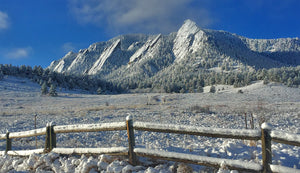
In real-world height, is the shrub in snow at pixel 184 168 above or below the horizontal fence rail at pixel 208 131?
below

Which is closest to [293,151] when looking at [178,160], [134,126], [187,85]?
[178,160]

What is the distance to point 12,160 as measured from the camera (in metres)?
6.82

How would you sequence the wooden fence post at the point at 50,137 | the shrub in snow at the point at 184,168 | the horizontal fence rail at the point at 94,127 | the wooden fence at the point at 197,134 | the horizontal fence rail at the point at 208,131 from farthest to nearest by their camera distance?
the wooden fence post at the point at 50,137
the horizontal fence rail at the point at 94,127
the shrub in snow at the point at 184,168
the horizontal fence rail at the point at 208,131
the wooden fence at the point at 197,134

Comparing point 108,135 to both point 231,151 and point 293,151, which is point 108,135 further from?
point 293,151

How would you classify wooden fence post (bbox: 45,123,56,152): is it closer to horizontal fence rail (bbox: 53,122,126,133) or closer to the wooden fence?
the wooden fence

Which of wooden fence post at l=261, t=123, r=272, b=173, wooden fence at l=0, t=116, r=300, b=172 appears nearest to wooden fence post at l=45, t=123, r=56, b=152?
wooden fence at l=0, t=116, r=300, b=172

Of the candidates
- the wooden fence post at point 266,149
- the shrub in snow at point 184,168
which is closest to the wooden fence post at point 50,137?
the shrub in snow at point 184,168

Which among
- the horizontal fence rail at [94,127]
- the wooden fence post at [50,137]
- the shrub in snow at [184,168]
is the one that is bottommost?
the shrub in snow at [184,168]

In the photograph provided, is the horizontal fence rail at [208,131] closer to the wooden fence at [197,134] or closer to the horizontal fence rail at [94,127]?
the wooden fence at [197,134]

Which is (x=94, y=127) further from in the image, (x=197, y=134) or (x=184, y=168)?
(x=197, y=134)

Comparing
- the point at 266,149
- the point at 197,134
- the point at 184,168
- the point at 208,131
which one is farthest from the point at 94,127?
the point at 266,149

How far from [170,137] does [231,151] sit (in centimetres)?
585

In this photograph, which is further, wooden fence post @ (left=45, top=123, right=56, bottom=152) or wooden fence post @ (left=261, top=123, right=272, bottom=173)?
wooden fence post @ (left=45, top=123, right=56, bottom=152)

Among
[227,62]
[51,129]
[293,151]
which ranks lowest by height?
[293,151]
